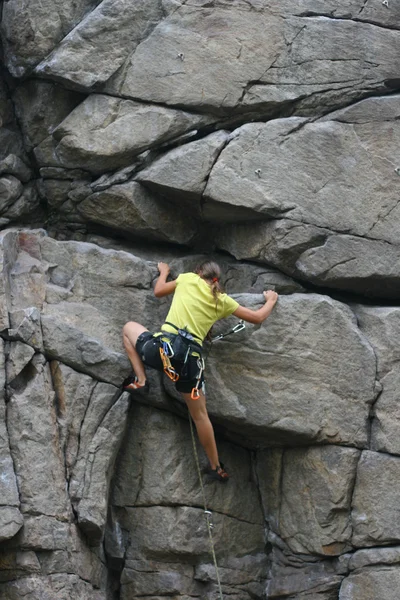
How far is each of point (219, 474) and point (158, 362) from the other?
1.36m

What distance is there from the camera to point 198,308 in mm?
9078

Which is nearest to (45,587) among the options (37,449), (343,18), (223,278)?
(37,449)

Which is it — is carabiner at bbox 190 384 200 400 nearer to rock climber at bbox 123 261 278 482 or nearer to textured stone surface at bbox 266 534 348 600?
rock climber at bbox 123 261 278 482

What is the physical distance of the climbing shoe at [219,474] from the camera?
960cm

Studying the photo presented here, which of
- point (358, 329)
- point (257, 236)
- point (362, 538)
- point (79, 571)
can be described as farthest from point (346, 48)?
point (79, 571)

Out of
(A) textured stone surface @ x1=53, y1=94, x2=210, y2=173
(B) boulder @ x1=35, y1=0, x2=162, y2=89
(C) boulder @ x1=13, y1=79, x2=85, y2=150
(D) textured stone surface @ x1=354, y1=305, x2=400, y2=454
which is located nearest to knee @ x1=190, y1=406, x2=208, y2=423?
(D) textured stone surface @ x1=354, y1=305, x2=400, y2=454

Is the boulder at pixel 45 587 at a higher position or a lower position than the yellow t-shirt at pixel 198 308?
lower

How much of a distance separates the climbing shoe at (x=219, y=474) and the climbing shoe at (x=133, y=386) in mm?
1028

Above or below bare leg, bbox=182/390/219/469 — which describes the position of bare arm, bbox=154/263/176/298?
above

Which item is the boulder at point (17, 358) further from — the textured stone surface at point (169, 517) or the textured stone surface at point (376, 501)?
the textured stone surface at point (376, 501)

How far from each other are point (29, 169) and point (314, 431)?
13.4ft

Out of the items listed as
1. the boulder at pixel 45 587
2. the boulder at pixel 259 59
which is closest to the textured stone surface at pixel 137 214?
the boulder at pixel 259 59

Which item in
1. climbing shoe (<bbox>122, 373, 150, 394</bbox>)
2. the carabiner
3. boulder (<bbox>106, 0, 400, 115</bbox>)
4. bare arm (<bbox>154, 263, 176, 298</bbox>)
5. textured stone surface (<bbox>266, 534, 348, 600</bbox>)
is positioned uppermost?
boulder (<bbox>106, 0, 400, 115</bbox>)

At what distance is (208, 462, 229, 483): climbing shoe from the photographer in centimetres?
960
